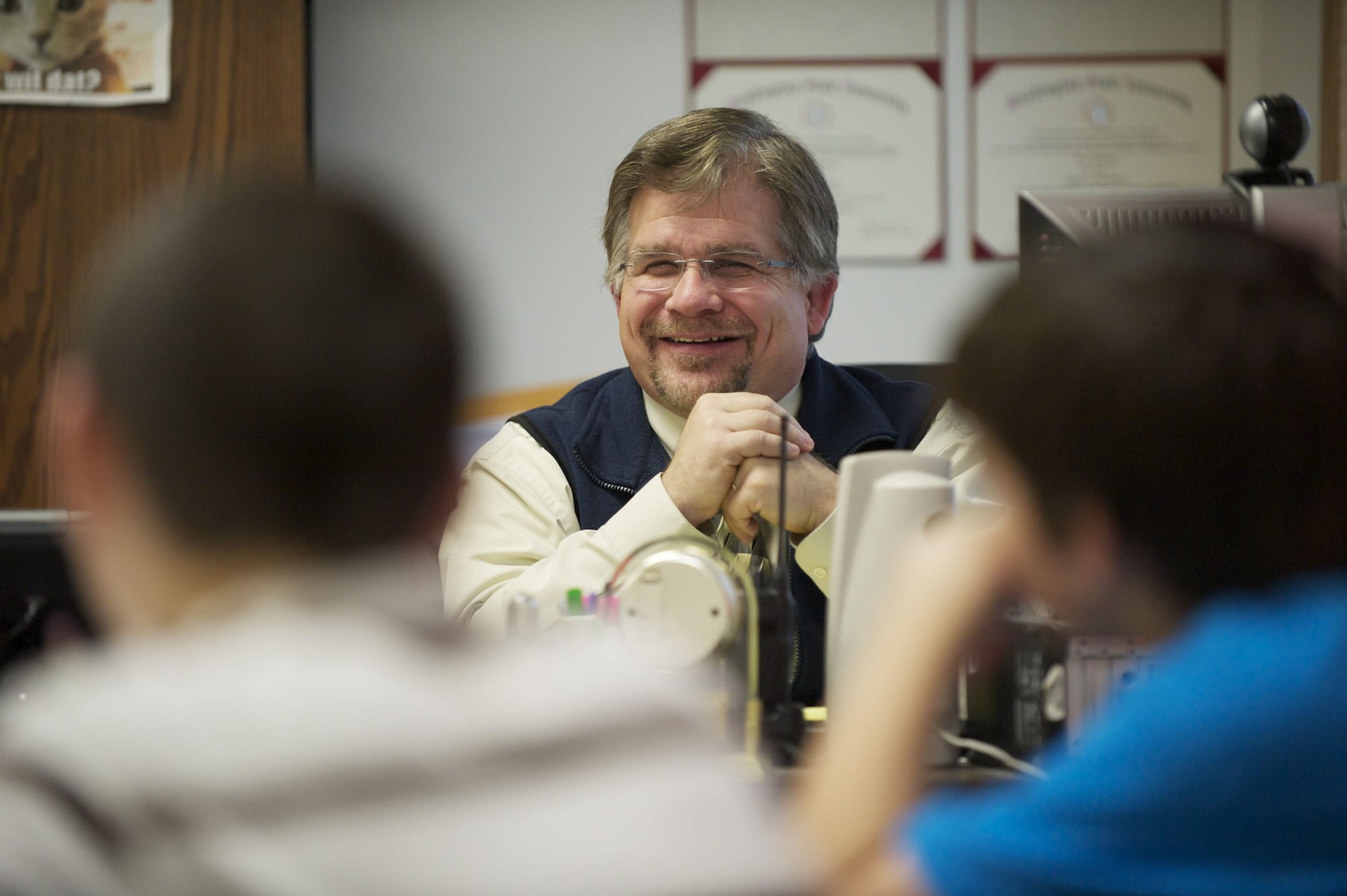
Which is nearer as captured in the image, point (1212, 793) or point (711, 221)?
point (1212, 793)

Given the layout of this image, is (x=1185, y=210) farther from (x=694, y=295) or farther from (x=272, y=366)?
(x=272, y=366)

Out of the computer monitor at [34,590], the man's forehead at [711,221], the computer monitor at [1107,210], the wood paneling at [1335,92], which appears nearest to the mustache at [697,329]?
the man's forehead at [711,221]

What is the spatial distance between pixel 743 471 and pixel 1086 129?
1890mm

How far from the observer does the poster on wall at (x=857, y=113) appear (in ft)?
10.2

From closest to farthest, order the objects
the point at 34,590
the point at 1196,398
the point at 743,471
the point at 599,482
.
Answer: the point at 1196,398 → the point at 34,590 → the point at 743,471 → the point at 599,482

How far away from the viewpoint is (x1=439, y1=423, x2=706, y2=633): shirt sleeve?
1609 millimetres

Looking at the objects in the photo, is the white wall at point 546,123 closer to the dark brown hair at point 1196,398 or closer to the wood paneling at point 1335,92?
the wood paneling at point 1335,92

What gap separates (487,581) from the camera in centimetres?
169

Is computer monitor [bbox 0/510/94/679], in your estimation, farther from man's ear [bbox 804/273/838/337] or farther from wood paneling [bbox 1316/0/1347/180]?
wood paneling [bbox 1316/0/1347/180]

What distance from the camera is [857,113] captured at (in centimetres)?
311

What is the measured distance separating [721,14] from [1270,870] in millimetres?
2723

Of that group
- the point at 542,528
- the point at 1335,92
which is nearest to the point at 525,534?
the point at 542,528

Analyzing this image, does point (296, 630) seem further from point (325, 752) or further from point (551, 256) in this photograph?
point (551, 256)

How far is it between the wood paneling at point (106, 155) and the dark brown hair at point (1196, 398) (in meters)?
2.21
